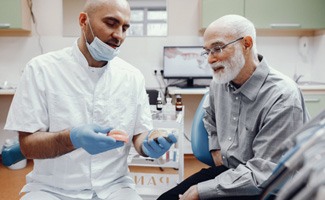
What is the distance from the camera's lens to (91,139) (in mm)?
998

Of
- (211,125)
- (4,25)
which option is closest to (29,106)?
(211,125)

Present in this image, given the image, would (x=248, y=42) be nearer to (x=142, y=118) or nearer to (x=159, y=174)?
(x=142, y=118)

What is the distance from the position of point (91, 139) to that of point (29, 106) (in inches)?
13.2

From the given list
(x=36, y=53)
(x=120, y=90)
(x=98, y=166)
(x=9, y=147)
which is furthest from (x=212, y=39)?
(x=36, y=53)

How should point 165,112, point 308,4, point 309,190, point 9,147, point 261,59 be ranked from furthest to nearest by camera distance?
point 308,4
point 165,112
point 261,59
point 9,147
point 309,190

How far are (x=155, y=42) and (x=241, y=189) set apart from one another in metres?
2.52

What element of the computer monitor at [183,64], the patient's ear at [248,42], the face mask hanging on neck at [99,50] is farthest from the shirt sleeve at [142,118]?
the computer monitor at [183,64]

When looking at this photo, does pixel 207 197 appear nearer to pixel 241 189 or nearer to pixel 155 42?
pixel 241 189

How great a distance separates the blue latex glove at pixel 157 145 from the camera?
1.13 metres

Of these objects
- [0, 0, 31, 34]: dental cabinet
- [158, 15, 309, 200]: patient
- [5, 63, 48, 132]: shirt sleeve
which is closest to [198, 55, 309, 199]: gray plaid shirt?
[158, 15, 309, 200]: patient

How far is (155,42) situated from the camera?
11.2ft

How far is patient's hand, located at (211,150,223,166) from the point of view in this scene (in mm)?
1467

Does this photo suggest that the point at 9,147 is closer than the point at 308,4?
Yes

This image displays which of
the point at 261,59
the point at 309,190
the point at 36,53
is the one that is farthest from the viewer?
the point at 36,53
